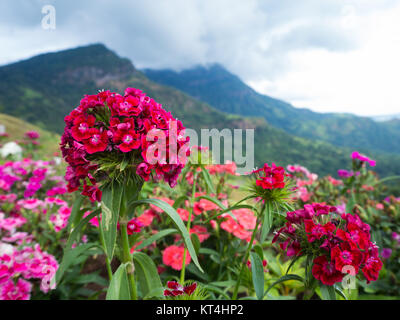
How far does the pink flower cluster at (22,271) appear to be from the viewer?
5.72ft

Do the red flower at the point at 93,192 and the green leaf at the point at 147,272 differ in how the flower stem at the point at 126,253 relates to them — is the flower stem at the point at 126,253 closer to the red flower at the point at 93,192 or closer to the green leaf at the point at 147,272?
the green leaf at the point at 147,272

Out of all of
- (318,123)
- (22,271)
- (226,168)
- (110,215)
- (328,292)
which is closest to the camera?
(110,215)

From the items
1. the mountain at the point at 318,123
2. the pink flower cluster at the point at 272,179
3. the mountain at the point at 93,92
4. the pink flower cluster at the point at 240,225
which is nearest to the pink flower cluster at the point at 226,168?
the pink flower cluster at the point at 240,225

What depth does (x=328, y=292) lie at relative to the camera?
1102 mm

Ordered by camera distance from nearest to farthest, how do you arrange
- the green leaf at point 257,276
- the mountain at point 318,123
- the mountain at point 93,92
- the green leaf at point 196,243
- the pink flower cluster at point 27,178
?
the green leaf at point 257,276 < the green leaf at point 196,243 < the pink flower cluster at point 27,178 < the mountain at point 93,92 < the mountain at point 318,123

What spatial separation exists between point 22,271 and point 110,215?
150cm

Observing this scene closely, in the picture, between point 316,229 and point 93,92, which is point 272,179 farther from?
point 93,92

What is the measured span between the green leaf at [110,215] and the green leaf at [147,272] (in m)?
0.40

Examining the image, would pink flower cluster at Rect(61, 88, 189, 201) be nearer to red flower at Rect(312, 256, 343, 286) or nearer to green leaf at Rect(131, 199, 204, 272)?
green leaf at Rect(131, 199, 204, 272)

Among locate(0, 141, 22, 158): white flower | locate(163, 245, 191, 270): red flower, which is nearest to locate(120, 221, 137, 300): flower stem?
locate(163, 245, 191, 270): red flower

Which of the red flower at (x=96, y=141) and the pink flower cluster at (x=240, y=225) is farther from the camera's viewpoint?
the pink flower cluster at (x=240, y=225)

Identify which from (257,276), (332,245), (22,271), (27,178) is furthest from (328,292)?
(27,178)

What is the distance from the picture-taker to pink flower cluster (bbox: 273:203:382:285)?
1047 millimetres
